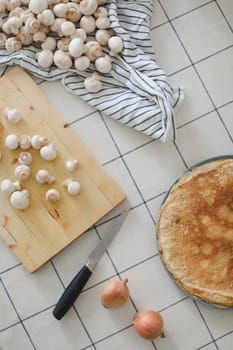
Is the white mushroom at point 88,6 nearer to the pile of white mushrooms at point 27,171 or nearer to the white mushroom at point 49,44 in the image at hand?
the white mushroom at point 49,44

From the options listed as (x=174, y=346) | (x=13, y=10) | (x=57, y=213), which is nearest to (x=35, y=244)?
(x=57, y=213)

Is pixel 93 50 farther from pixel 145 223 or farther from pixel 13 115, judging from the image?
pixel 145 223

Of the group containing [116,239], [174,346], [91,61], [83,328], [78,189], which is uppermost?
[91,61]

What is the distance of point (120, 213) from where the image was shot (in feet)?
4.19

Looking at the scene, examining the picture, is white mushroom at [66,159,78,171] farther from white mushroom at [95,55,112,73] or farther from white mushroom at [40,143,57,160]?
white mushroom at [95,55,112,73]

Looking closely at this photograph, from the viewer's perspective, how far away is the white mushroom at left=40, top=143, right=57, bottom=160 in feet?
4.14

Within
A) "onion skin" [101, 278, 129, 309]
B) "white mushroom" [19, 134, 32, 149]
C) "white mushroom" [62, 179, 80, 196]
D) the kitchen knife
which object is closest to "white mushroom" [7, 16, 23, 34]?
"white mushroom" [19, 134, 32, 149]

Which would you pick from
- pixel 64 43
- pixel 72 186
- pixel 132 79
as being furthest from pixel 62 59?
pixel 72 186

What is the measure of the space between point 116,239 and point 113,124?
8.7 inches

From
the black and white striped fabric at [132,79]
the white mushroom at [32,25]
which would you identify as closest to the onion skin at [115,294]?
the black and white striped fabric at [132,79]

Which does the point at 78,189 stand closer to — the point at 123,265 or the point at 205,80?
the point at 123,265

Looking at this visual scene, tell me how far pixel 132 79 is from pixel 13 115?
236 mm

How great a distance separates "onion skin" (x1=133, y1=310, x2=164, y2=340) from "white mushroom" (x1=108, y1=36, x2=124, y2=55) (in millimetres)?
496

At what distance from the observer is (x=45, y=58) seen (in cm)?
128
